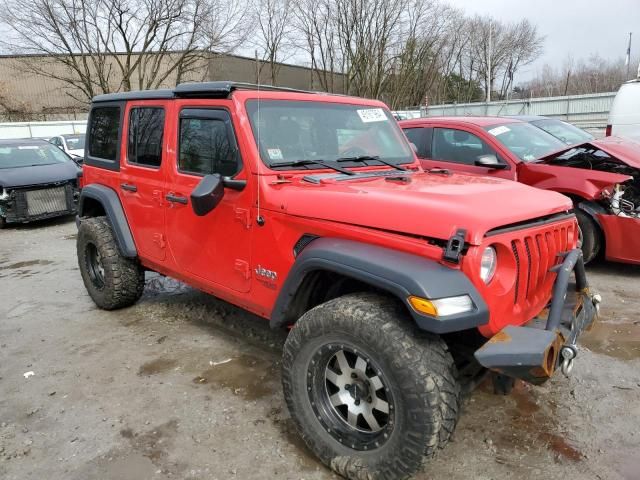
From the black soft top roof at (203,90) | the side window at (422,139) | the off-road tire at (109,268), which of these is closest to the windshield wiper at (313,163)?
the black soft top roof at (203,90)

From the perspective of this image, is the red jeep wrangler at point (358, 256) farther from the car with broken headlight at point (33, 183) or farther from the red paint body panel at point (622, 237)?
the car with broken headlight at point (33, 183)

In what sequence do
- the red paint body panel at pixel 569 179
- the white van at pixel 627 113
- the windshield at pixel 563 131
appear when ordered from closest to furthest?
the red paint body panel at pixel 569 179
the windshield at pixel 563 131
the white van at pixel 627 113

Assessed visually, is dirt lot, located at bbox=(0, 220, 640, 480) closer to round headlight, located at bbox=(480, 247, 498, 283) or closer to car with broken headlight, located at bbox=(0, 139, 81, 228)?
round headlight, located at bbox=(480, 247, 498, 283)

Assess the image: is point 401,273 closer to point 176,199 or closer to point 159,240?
point 176,199

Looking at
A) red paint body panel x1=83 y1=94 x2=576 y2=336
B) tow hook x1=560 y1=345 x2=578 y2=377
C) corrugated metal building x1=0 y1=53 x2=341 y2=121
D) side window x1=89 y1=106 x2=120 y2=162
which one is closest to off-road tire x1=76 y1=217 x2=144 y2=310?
red paint body panel x1=83 y1=94 x2=576 y2=336

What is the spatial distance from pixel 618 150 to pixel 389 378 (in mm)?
4786

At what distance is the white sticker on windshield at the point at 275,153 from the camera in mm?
3180

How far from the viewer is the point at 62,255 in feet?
24.5

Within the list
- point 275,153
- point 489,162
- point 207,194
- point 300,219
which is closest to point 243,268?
point 207,194

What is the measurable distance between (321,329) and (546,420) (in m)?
1.56

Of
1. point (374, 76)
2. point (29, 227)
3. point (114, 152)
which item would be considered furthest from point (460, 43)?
point (114, 152)

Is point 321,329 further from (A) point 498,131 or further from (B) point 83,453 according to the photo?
(A) point 498,131

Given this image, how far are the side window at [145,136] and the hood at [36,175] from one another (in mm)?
6193

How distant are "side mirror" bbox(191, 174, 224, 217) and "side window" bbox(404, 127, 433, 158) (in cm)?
402
